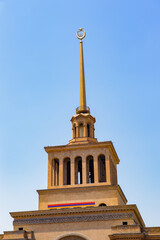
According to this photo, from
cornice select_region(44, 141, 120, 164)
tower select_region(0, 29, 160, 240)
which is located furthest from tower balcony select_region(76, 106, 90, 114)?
cornice select_region(44, 141, 120, 164)

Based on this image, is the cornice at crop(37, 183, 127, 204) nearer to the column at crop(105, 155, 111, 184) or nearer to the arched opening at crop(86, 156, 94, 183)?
the column at crop(105, 155, 111, 184)

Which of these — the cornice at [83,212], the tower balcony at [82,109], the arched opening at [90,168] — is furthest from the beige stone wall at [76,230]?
the tower balcony at [82,109]

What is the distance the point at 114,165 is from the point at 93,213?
9.51 m

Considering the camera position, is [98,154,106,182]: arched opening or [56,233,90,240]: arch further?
[98,154,106,182]: arched opening

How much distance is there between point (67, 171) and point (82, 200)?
15.9 feet

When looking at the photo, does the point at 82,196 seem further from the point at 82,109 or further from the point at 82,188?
the point at 82,109

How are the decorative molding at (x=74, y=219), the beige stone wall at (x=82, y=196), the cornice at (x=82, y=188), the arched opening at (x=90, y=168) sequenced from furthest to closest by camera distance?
the arched opening at (x=90, y=168), the cornice at (x=82, y=188), the beige stone wall at (x=82, y=196), the decorative molding at (x=74, y=219)

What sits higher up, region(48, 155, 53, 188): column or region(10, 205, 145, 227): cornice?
region(48, 155, 53, 188): column

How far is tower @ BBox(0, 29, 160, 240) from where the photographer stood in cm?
3375

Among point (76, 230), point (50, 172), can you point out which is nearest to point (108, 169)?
point (50, 172)

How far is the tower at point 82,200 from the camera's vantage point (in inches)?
1329

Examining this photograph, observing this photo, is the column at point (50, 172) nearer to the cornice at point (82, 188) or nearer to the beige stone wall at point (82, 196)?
the cornice at point (82, 188)

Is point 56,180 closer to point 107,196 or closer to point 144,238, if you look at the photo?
point 107,196

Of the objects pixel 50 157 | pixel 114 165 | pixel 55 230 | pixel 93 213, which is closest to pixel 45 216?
pixel 55 230
